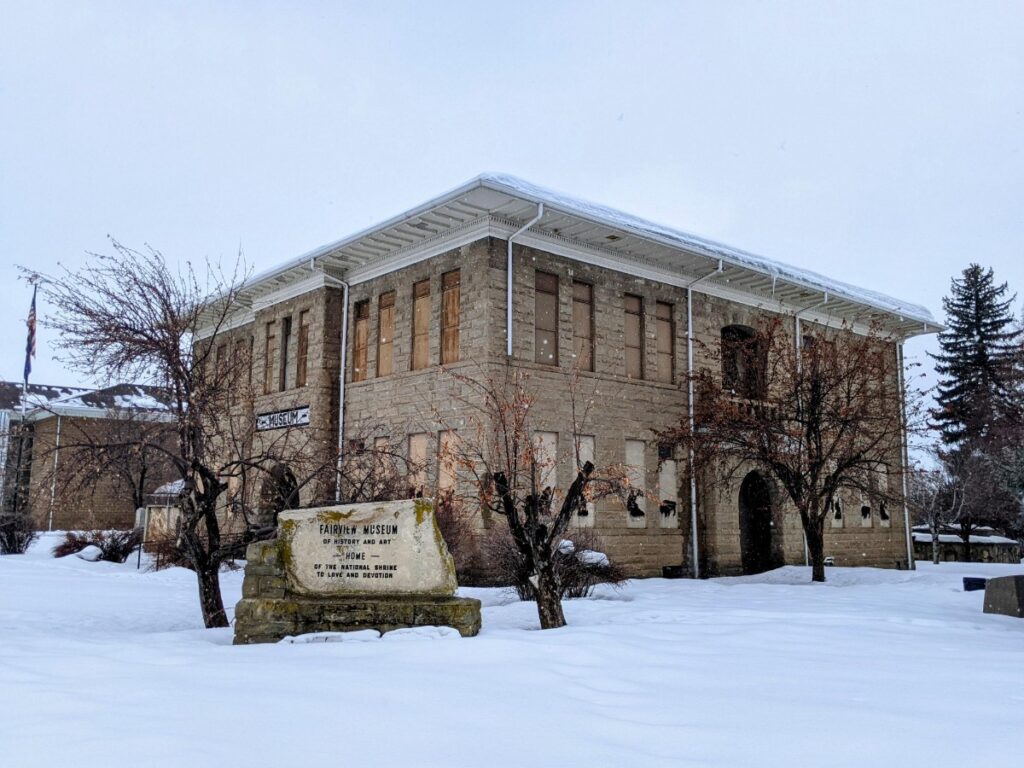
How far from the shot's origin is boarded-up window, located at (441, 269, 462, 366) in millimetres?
19297

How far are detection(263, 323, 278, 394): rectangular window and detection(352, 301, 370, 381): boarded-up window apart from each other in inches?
128

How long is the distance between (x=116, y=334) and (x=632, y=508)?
41.4ft

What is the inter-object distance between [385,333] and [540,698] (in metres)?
16.3

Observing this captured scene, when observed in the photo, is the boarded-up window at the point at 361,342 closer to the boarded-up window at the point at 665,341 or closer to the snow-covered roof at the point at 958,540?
the boarded-up window at the point at 665,341

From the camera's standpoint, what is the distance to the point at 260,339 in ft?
82.0

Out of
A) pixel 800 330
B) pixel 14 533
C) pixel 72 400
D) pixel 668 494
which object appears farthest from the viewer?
pixel 72 400

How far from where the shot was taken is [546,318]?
64.3 ft

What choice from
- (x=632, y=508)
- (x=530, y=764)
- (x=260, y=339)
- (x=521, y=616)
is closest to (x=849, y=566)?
(x=632, y=508)

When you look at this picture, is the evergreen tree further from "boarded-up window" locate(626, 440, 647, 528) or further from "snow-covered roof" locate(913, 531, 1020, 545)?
"boarded-up window" locate(626, 440, 647, 528)

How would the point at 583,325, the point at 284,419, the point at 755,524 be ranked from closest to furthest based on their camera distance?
the point at 583,325, the point at 284,419, the point at 755,524

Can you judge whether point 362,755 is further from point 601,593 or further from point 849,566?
point 849,566

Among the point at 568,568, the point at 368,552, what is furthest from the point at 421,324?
the point at 368,552

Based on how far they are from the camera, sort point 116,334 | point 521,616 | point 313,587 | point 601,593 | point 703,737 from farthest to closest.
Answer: point 601,593 → point 521,616 → point 116,334 → point 313,587 → point 703,737

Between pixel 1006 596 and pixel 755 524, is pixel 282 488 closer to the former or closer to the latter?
pixel 1006 596
